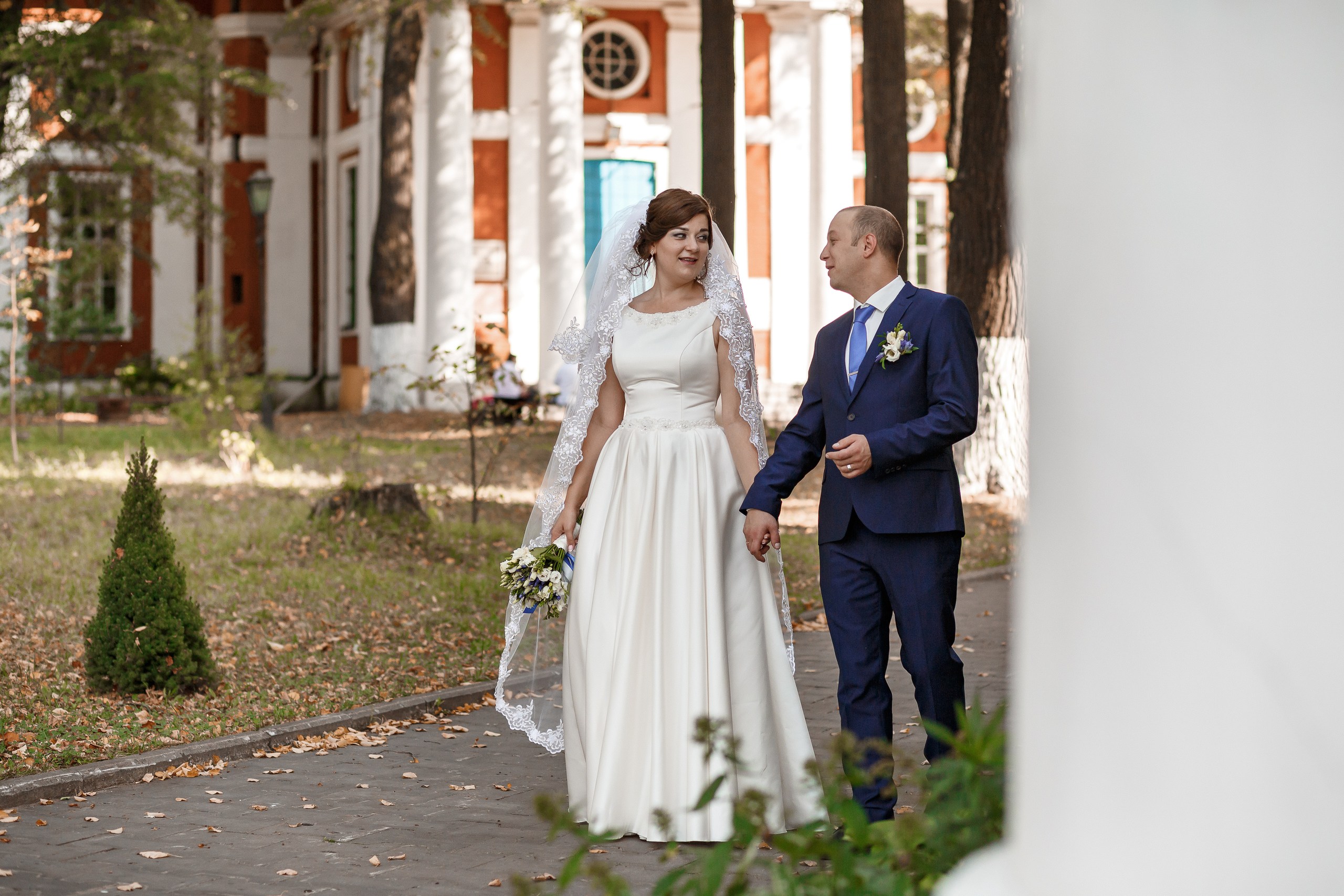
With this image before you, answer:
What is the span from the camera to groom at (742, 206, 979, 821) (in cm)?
482

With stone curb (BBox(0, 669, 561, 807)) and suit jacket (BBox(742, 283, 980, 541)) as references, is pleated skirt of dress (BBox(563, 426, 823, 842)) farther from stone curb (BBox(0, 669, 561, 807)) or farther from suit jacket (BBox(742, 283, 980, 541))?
stone curb (BBox(0, 669, 561, 807))

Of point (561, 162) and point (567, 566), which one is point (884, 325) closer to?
point (567, 566)

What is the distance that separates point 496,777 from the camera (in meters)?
6.18

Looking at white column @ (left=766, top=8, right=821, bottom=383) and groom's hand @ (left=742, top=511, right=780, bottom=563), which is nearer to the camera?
groom's hand @ (left=742, top=511, right=780, bottom=563)

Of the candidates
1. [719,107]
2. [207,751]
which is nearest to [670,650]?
[207,751]

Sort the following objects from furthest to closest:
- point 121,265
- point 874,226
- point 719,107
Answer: point 121,265 < point 719,107 < point 874,226

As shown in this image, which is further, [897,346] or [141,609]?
[141,609]

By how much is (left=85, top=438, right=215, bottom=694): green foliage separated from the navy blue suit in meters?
3.50

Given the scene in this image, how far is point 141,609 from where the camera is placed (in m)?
7.24

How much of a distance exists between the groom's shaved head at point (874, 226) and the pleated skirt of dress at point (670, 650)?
961 mm

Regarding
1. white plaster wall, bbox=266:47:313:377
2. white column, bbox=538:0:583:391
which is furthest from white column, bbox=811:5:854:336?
white plaster wall, bbox=266:47:313:377

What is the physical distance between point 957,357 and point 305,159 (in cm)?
2909

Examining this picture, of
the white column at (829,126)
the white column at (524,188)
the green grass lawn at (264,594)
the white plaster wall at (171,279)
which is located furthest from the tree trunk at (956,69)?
the white plaster wall at (171,279)

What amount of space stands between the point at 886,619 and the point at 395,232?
21.8m
